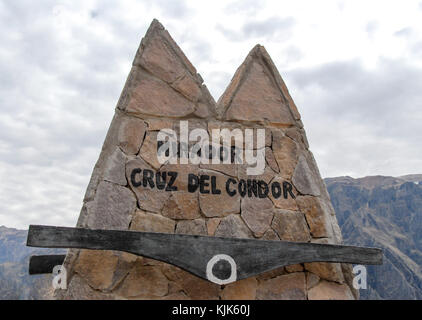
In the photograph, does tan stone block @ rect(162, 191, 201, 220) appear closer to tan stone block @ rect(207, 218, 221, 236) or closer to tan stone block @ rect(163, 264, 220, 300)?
tan stone block @ rect(207, 218, 221, 236)

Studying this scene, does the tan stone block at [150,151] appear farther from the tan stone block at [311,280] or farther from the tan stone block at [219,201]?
the tan stone block at [311,280]

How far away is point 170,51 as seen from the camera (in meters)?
4.02

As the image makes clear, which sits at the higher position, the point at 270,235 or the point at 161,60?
the point at 161,60

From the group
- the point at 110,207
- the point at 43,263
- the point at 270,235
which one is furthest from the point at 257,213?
the point at 43,263

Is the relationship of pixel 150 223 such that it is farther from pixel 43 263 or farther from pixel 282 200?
pixel 43 263

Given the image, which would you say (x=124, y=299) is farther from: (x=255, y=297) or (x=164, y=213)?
(x=255, y=297)

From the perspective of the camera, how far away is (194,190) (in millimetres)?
3674

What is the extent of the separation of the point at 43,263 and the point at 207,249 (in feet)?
6.73

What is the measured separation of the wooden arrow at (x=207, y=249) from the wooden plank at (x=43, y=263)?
156 cm

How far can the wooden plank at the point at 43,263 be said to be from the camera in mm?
4059

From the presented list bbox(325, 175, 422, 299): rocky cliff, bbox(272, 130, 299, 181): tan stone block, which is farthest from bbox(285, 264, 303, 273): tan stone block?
bbox(325, 175, 422, 299): rocky cliff

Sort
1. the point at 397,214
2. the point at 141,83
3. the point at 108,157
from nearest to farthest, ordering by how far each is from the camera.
Result: the point at 108,157 < the point at 141,83 < the point at 397,214

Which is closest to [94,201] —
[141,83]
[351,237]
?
[141,83]

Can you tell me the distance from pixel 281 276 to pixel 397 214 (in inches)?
3571
